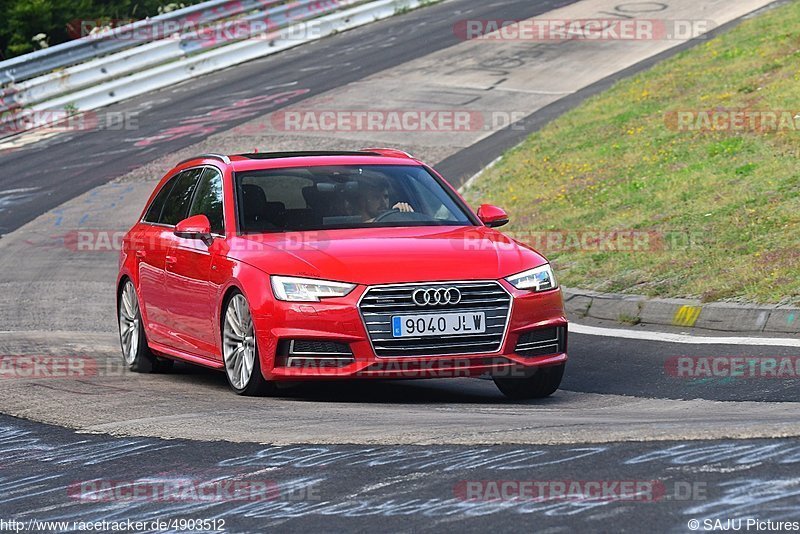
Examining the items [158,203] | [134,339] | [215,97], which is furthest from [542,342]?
[215,97]

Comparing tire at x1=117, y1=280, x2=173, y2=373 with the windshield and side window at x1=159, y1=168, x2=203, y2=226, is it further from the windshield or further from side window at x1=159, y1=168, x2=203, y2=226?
the windshield

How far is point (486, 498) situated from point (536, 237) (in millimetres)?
10526

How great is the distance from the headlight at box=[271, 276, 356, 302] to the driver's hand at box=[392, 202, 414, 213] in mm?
1435

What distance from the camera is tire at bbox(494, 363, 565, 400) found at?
9336 mm

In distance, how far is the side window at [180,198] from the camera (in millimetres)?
11031

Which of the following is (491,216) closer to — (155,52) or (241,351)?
(241,351)

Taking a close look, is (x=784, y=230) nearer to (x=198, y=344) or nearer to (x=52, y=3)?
(x=198, y=344)

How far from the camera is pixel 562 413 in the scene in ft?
27.6

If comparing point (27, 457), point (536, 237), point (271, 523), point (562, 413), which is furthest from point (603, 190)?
point (271, 523)

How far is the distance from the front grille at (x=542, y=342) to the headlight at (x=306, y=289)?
113 cm

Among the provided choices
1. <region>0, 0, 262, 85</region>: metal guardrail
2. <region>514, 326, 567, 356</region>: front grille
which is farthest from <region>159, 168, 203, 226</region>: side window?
<region>0, 0, 262, 85</region>: metal guardrail

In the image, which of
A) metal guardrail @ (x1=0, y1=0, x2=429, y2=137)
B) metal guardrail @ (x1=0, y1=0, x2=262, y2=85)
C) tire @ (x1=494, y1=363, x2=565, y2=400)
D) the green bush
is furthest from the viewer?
the green bush

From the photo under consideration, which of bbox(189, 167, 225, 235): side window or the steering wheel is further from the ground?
bbox(189, 167, 225, 235): side window

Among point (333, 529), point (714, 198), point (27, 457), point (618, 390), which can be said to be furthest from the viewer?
point (714, 198)
